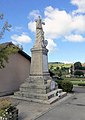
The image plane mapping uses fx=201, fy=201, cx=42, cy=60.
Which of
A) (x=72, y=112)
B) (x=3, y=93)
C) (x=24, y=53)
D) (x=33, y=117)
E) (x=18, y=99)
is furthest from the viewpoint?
(x=24, y=53)

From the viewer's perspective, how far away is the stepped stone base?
1563cm

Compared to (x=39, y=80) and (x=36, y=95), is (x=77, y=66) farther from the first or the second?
(x=36, y=95)

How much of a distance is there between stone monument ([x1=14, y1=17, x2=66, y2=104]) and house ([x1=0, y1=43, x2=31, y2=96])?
2.20 metres

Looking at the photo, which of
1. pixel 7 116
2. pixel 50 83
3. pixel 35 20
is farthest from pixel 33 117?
pixel 35 20

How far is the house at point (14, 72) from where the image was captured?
18.8m

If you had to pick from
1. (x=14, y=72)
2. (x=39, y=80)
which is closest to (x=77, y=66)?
(x=14, y=72)

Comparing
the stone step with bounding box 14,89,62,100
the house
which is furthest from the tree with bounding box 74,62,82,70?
the stone step with bounding box 14,89,62,100

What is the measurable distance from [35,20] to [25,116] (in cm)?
1061

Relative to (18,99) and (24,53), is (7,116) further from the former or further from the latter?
(24,53)

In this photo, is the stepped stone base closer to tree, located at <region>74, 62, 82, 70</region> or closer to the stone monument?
the stone monument

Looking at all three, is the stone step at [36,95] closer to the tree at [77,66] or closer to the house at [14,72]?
the house at [14,72]

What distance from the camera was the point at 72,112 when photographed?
12.3 m

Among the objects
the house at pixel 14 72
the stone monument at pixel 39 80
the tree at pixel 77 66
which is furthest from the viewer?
the tree at pixel 77 66

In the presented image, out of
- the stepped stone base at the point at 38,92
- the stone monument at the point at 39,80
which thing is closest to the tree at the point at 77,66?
the stone monument at the point at 39,80
